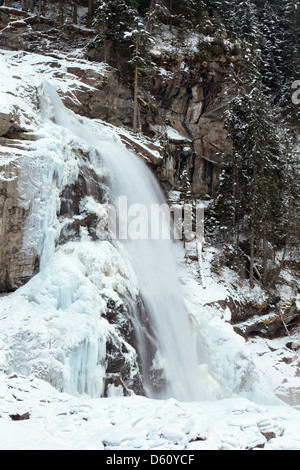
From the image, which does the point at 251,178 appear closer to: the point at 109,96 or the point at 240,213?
the point at 240,213

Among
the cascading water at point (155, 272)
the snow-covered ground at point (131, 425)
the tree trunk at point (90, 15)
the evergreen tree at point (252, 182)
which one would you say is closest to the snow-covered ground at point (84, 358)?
the snow-covered ground at point (131, 425)

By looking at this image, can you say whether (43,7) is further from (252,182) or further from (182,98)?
(252,182)

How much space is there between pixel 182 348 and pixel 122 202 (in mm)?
5945

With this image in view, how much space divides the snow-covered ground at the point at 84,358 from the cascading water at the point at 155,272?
69cm

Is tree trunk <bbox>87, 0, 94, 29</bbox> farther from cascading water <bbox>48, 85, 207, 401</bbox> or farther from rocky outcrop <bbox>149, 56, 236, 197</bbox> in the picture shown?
cascading water <bbox>48, 85, 207, 401</bbox>

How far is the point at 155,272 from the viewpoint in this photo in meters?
15.1

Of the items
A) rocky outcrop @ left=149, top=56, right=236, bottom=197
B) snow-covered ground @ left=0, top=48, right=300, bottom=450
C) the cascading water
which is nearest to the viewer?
snow-covered ground @ left=0, top=48, right=300, bottom=450

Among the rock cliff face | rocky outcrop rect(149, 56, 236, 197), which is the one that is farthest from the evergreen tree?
rocky outcrop rect(149, 56, 236, 197)

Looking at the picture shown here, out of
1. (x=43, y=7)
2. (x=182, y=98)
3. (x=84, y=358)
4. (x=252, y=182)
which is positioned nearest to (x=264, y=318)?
(x=252, y=182)

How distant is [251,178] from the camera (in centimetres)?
2231

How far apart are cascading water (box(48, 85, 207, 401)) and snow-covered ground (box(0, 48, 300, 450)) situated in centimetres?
69

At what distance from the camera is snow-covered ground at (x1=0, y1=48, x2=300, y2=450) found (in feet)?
18.6

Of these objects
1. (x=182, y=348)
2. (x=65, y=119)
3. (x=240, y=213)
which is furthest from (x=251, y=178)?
(x=182, y=348)

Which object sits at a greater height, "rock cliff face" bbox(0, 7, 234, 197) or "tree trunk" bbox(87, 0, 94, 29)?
"tree trunk" bbox(87, 0, 94, 29)
